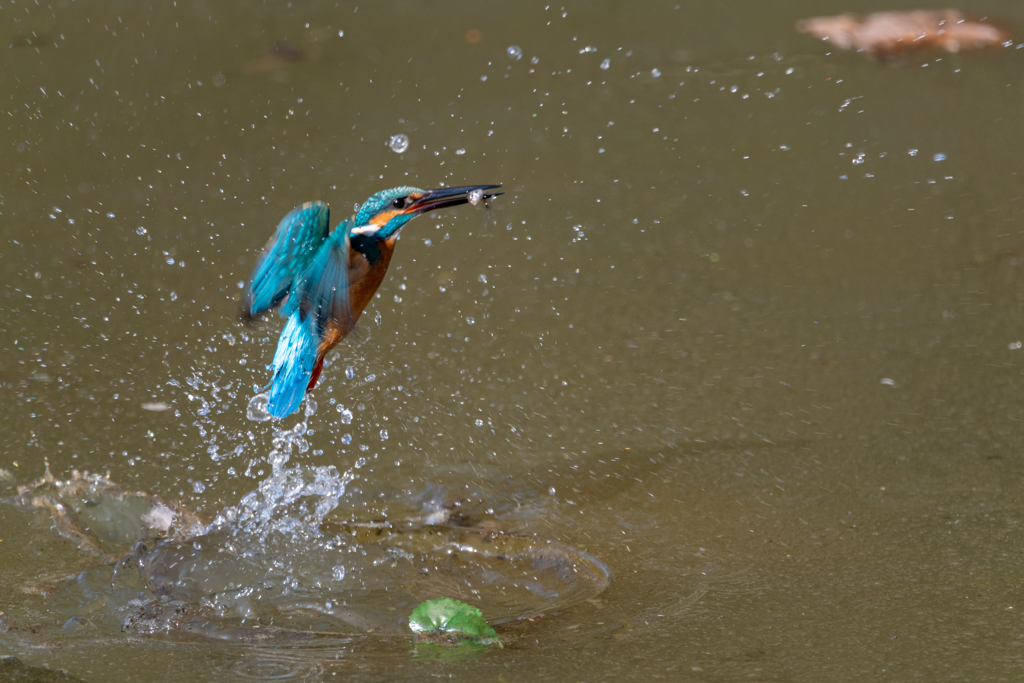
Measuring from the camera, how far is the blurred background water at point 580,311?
178 cm

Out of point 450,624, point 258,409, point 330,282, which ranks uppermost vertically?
point 330,282

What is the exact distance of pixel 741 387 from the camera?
2.50 meters

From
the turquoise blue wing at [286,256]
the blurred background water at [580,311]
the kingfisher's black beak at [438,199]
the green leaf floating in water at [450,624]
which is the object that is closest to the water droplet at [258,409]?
the blurred background water at [580,311]

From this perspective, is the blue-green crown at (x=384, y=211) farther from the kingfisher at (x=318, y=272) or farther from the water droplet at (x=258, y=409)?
the water droplet at (x=258, y=409)

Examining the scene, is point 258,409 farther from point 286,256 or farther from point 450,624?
point 450,624

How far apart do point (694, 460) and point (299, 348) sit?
88 cm

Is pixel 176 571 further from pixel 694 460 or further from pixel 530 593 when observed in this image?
pixel 694 460

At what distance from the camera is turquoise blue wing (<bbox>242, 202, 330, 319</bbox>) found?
5.91 ft

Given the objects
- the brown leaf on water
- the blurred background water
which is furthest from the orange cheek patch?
the brown leaf on water

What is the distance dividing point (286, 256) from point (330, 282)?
0.09 meters

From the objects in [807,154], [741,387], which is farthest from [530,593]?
[807,154]

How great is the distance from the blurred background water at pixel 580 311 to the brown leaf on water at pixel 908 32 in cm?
8

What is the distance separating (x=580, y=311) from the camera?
2.85 metres

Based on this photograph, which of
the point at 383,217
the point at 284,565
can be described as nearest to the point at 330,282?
the point at 383,217
